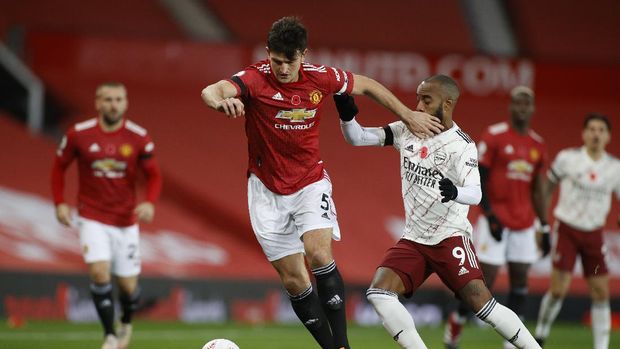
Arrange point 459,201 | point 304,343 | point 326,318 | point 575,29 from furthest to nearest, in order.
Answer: point 575,29 → point 304,343 → point 326,318 → point 459,201

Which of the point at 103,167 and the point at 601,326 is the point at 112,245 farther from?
the point at 601,326

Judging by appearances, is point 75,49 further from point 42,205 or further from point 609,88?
point 609,88

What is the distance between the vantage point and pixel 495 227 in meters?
10.4

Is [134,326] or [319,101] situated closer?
[319,101]

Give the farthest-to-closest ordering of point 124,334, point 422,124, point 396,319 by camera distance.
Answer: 1. point 124,334
2. point 422,124
3. point 396,319

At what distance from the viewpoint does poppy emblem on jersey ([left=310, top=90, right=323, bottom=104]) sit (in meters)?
7.88

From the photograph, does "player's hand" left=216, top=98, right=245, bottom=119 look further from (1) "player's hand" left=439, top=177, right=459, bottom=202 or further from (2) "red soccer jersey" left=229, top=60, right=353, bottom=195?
(1) "player's hand" left=439, top=177, right=459, bottom=202

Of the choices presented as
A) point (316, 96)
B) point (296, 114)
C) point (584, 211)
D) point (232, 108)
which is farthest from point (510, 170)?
point (232, 108)

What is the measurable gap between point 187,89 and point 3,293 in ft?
15.8

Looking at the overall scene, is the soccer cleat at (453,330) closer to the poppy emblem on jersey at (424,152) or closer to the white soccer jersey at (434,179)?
the white soccer jersey at (434,179)

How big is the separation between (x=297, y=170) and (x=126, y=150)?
287 centimetres

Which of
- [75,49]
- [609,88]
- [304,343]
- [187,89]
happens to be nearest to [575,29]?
[609,88]

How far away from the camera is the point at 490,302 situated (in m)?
7.73

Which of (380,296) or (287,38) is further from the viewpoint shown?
(380,296)
